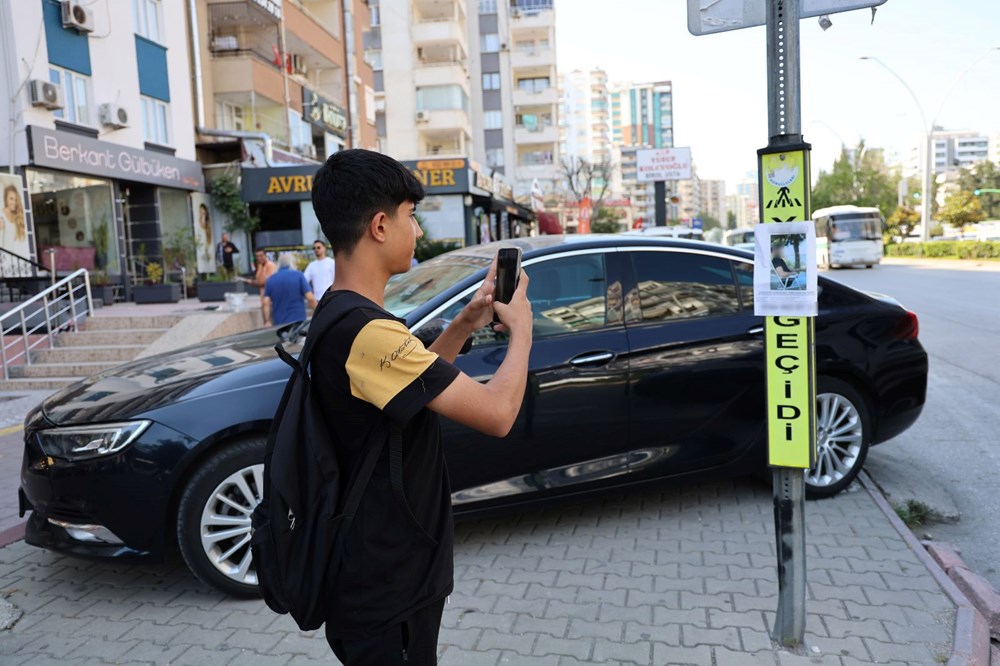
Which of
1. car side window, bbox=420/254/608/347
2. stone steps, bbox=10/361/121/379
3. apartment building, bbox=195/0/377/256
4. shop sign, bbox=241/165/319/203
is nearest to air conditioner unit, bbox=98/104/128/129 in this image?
apartment building, bbox=195/0/377/256

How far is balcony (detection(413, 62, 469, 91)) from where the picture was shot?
54.1 metres

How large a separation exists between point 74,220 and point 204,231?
18.9ft

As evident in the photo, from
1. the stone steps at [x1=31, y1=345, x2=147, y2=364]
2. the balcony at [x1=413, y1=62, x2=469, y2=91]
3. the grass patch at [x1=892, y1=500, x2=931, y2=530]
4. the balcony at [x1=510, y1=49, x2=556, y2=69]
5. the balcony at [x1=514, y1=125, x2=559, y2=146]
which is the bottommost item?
the grass patch at [x1=892, y1=500, x2=931, y2=530]

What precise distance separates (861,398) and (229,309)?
422 inches

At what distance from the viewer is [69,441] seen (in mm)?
3912

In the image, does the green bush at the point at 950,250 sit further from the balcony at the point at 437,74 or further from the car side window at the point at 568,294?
the car side window at the point at 568,294

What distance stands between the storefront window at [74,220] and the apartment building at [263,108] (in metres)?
4.01

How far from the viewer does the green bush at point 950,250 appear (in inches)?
1460

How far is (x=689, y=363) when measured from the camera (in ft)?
15.5

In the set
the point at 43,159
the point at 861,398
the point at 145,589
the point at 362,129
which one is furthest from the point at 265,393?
the point at 362,129

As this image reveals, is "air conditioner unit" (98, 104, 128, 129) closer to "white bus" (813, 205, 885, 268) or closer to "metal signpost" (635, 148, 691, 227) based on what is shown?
"metal signpost" (635, 148, 691, 227)

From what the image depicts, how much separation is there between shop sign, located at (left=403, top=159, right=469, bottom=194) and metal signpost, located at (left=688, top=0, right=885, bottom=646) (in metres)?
26.0

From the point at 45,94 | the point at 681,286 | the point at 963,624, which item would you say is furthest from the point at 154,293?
the point at 963,624

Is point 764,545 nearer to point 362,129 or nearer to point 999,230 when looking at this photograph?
point 362,129
